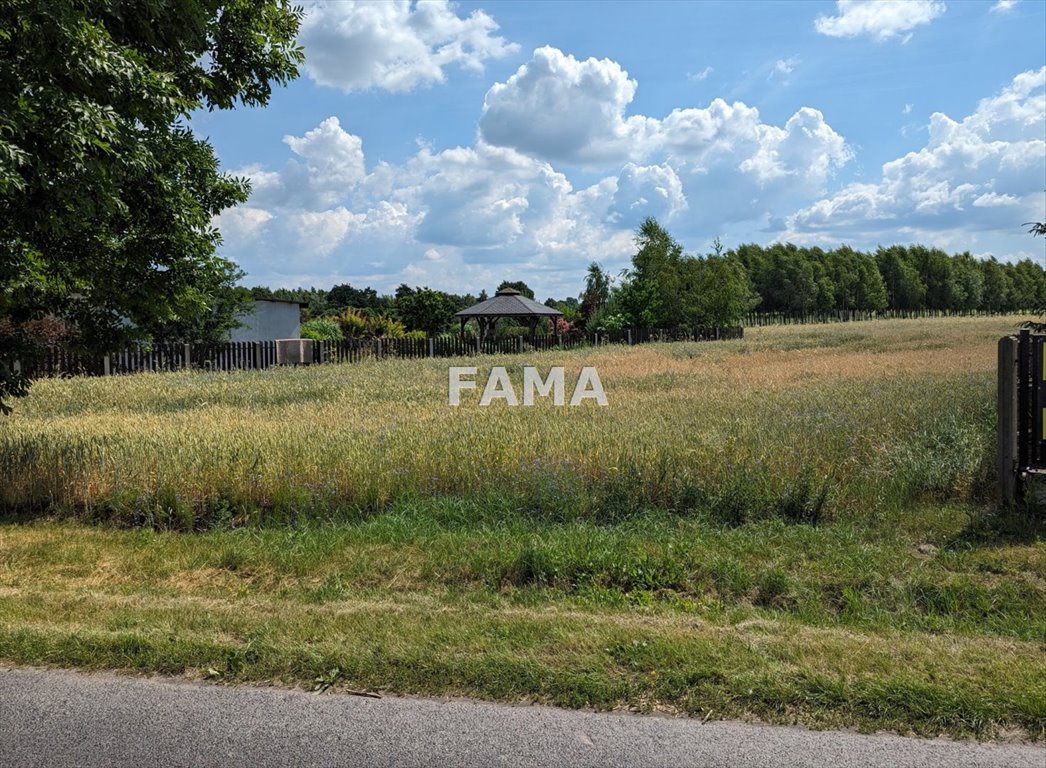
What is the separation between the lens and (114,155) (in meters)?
6.06

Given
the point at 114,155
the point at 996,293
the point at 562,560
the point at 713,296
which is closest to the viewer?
the point at 562,560

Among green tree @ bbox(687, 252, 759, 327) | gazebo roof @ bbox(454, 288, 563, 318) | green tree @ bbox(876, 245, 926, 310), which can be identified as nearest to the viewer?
gazebo roof @ bbox(454, 288, 563, 318)

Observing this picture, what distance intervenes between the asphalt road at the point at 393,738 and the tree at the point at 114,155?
361cm

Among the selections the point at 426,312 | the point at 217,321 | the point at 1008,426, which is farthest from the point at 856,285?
the point at 1008,426

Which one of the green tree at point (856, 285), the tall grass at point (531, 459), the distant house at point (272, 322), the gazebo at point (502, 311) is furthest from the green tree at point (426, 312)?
the green tree at point (856, 285)

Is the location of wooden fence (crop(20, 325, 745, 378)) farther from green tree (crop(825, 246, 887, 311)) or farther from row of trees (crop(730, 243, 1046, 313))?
green tree (crop(825, 246, 887, 311))

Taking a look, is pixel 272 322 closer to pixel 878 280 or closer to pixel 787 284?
pixel 787 284

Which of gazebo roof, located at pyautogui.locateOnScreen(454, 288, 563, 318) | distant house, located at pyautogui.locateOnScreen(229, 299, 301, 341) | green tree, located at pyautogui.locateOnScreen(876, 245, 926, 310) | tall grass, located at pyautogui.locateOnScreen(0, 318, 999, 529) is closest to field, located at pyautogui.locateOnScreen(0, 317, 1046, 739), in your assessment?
tall grass, located at pyautogui.locateOnScreen(0, 318, 999, 529)

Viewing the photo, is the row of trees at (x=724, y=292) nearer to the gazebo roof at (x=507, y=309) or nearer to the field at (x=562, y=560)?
the gazebo roof at (x=507, y=309)

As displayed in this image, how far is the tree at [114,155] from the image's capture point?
18.4 ft

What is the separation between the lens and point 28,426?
1162 centimetres

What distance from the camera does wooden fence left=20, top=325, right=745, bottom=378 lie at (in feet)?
84.3

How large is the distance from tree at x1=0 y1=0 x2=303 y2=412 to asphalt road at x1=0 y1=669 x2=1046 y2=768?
3.61m

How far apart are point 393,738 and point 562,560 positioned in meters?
2.42
